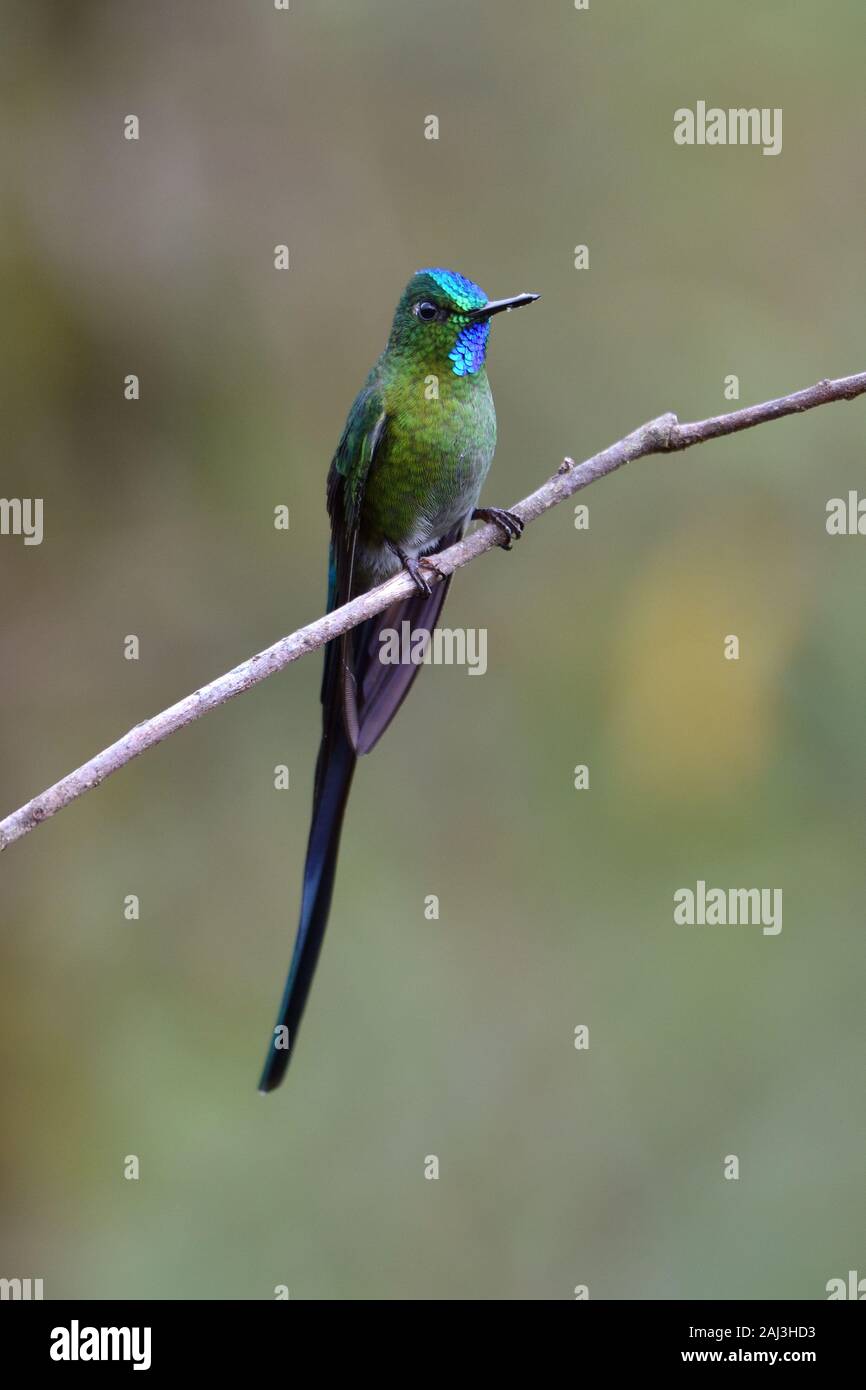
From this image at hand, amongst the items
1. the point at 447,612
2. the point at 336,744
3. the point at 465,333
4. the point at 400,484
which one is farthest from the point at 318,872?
the point at 447,612

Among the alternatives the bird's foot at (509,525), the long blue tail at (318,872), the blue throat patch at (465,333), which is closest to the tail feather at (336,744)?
the long blue tail at (318,872)

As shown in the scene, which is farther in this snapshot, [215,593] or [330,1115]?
[215,593]

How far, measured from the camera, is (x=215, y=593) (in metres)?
6.65

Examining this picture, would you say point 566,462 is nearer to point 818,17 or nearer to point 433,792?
point 433,792

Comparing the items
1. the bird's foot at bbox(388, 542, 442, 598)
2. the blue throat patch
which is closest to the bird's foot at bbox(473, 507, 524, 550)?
the bird's foot at bbox(388, 542, 442, 598)

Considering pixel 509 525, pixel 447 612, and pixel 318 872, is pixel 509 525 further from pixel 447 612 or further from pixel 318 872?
pixel 447 612

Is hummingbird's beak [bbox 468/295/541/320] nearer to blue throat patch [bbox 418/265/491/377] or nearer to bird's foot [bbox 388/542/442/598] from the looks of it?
blue throat patch [bbox 418/265/491/377]

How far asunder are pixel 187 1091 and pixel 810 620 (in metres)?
3.37

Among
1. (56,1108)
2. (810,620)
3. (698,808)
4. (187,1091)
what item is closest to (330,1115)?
(187,1091)

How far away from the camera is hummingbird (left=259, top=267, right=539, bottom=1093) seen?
13.0 feet

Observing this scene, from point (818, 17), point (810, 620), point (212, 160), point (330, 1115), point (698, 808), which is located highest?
point (818, 17)

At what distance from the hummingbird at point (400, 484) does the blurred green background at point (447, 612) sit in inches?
83.8

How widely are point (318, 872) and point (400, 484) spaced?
3.64 feet

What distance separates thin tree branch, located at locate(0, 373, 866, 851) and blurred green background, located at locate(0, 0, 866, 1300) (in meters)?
2.89
